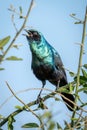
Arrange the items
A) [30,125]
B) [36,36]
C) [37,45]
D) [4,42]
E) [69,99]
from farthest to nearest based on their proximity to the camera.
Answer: [36,36]
[37,45]
[69,99]
[30,125]
[4,42]

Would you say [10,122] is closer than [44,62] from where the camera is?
Yes

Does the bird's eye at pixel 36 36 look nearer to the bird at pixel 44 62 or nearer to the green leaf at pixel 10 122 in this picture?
the bird at pixel 44 62

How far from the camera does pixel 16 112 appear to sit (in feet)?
8.05

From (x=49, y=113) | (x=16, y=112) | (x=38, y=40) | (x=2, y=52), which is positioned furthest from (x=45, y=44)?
(x=49, y=113)

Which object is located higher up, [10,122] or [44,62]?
[10,122]

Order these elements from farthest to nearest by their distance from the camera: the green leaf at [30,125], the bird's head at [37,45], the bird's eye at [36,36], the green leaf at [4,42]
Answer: the bird's eye at [36,36]
the bird's head at [37,45]
the green leaf at [30,125]
the green leaf at [4,42]

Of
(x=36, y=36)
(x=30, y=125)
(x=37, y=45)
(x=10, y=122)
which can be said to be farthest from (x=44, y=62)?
(x=30, y=125)

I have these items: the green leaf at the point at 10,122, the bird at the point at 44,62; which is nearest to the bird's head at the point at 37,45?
the bird at the point at 44,62

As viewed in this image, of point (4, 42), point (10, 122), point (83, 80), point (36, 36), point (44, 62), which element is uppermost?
point (4, 42)

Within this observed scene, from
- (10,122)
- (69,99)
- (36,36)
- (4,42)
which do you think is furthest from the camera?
(36,36)

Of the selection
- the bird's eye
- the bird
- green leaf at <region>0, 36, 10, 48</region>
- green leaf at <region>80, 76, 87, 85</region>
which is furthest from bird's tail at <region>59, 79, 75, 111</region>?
the bird's eye

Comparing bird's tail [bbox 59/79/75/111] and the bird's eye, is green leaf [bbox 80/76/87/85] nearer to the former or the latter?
bird's tail [bbox 59/79/75/111]

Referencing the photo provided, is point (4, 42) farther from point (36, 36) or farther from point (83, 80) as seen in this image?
point (36, 36)

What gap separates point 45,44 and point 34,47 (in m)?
0.41
